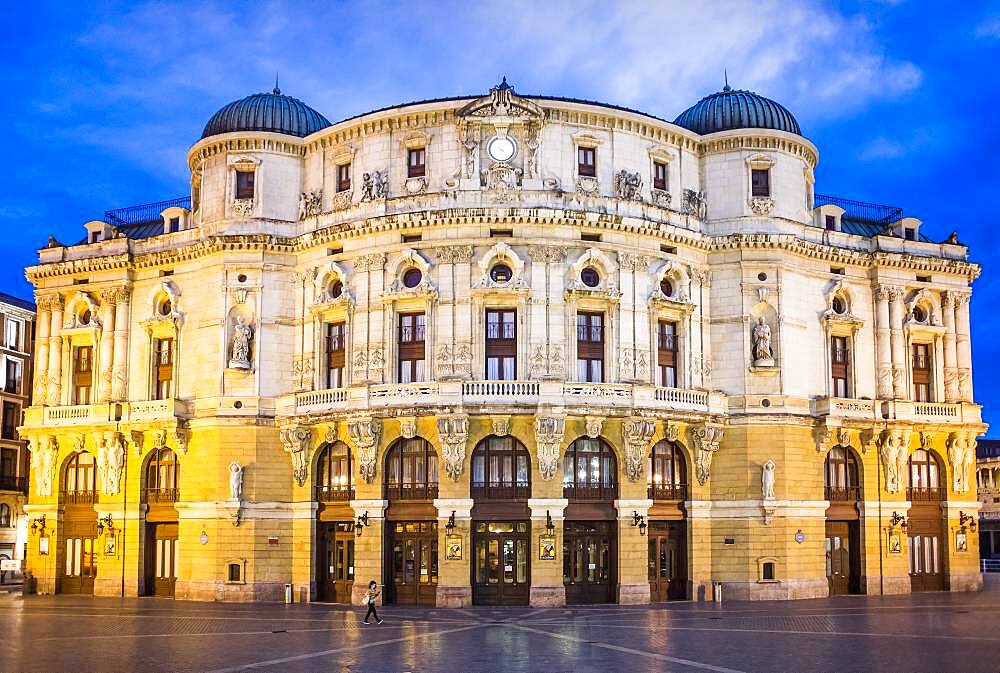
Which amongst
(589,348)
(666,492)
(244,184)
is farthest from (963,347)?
(244,184)

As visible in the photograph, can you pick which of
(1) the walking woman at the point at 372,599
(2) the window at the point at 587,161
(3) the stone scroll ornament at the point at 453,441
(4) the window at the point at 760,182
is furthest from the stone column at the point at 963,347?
(1) the walking woman at the point at 372,599

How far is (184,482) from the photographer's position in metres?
65.9

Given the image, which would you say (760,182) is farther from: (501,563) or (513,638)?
(513,638)

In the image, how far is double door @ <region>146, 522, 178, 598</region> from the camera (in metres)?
67.0

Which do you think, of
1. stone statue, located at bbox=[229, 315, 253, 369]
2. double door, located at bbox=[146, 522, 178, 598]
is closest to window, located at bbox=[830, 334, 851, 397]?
stone statue, located at bbox=[229, 315, 253, 369]

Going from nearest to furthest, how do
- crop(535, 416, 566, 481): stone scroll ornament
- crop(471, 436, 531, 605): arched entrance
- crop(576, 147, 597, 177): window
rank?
crop(535, 416, 566, 481): stone scroll ornament
crop(471, 436, 531, 605): arched entrance
crop(576, 147, 597, 177): window

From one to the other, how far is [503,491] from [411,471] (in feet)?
→ 16.6

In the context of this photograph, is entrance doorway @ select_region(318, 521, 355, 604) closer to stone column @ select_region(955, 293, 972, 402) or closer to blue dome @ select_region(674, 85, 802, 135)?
blue dome @ select_region(674, 85, 802, 135)

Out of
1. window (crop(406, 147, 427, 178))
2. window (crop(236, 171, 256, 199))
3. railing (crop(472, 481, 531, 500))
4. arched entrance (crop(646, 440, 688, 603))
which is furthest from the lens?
window (crop(236, 171, 256, 199))

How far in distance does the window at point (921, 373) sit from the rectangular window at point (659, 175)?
19.3 m

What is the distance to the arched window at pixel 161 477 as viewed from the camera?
67.4 meters

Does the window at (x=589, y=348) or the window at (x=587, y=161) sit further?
the window at (x=587, y=161)

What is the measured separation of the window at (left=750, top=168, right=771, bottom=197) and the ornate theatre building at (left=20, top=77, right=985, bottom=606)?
0.48ft

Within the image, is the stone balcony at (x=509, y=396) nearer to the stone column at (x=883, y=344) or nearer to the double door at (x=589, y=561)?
the double door at (x=589, y=561)
